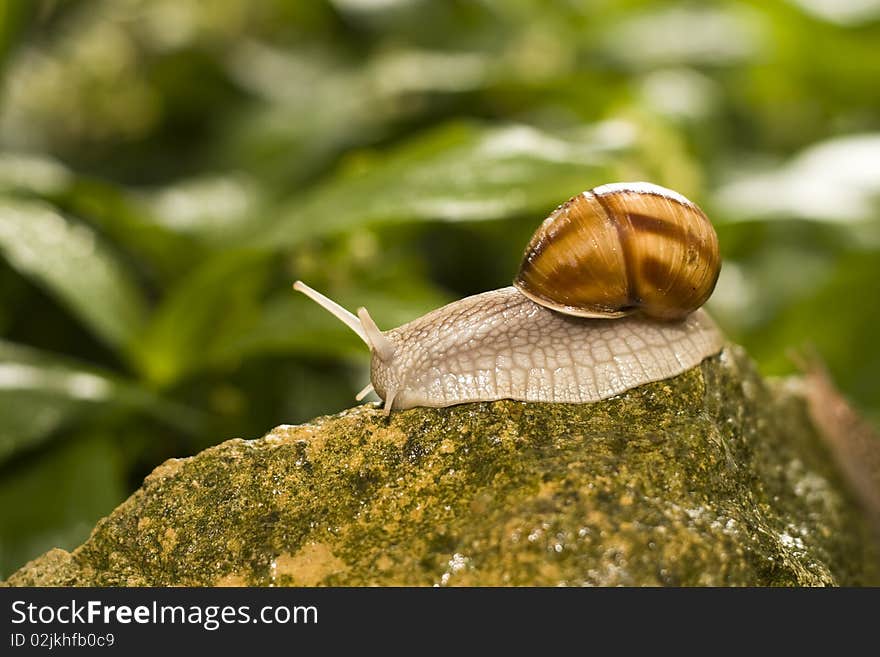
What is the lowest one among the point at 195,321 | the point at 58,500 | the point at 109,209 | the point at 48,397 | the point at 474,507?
the point at 474,507

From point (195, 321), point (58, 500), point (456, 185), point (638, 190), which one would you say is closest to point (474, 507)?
point (638, 190)

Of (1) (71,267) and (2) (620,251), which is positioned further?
(1) (71,267)

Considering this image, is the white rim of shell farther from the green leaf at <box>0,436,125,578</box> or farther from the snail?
the green leaf at <box>0,436,125,578</box>

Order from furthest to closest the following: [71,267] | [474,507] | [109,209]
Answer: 1. [109,209]
2. [71,267]
3. [474,507]

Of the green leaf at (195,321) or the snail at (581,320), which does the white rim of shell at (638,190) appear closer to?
the snail at (581,320)

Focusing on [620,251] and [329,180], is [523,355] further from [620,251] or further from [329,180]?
[329,180]

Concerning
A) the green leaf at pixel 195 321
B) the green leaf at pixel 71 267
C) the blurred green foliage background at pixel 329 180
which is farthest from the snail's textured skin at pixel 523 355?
the green leaf at pixel 71 267
